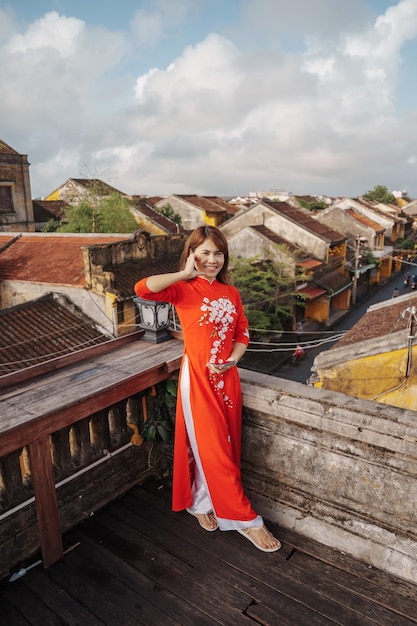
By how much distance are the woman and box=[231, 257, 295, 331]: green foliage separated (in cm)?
1628

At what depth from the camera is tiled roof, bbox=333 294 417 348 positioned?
9400 mm

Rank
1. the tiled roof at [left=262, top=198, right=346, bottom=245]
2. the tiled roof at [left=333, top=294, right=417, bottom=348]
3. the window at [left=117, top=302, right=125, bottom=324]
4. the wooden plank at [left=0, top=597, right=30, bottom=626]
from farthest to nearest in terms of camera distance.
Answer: the tiled roof at [left=262, top=198, right=346, bottom=245]
the window at [left=117, top=302, right=125, bottom=324]
the tiled roof at [left=333, top=294, right=417, bottom=348]
the wooden plank at [left=0, top=597, right=30, bottom=626]

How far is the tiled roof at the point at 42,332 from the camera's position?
10516 millimetres

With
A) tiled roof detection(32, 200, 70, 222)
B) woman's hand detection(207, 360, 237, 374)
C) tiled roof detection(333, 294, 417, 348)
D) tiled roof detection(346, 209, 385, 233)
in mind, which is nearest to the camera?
woman's hand detection(207, 360, 237, 374)

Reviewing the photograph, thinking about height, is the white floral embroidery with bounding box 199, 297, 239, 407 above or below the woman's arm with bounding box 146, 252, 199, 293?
below

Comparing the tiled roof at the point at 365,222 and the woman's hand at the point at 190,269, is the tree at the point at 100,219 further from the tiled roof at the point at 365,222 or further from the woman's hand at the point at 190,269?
the woman's hand at the point at 190,269

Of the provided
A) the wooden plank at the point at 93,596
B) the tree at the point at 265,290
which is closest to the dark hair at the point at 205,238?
the wooden plank at the point at 93,596

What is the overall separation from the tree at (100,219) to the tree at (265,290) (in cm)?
665

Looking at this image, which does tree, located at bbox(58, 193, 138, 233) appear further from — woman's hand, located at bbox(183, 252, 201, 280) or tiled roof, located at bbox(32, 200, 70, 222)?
woman's hand, located at bbox(183, 252, 201, 280)

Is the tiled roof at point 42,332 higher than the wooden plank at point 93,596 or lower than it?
lower

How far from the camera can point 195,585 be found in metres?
2.54

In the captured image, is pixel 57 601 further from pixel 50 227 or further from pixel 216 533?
pixel 50 227

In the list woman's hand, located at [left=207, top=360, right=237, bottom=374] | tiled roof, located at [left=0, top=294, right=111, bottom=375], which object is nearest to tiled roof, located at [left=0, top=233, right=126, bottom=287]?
tiled roof, located at [left=0, top=294, right=111, bottom=375]

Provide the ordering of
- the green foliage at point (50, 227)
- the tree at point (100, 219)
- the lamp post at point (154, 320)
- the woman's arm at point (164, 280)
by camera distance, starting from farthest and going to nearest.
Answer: the green foliage at point (50, 227) < the tree at point (100, 219) < the lamp post at point (154, 320) < the woman's arm at point (164, 280)
